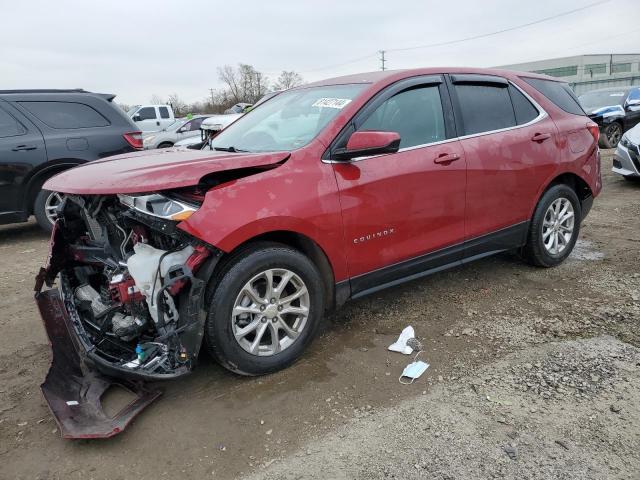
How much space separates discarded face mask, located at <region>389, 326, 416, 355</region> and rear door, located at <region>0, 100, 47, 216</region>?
5323mm

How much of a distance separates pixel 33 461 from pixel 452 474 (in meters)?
1.97

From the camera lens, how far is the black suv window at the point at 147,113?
69.5 ft

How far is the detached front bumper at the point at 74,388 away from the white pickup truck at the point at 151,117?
64.0 feet

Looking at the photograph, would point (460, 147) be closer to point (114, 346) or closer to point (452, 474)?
point (452, 474)

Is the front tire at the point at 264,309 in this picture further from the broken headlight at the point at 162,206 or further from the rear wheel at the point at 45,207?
the rear wheel at the point at 45,207

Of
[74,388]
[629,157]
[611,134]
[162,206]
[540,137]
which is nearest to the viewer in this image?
[162,206]

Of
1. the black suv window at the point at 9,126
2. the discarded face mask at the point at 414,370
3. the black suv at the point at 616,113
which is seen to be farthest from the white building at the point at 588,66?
the discarded face mask at the point at 414,370

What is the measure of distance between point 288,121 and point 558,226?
270 centimetres

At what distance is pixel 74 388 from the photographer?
8.94 ft

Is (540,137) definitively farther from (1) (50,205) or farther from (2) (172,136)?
(2) (172,136)

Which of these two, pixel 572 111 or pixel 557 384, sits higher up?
pixel 572 111

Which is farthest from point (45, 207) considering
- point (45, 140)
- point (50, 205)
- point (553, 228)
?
point (553, 228)

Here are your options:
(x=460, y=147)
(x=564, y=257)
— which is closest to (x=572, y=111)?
(x=564, y=257)

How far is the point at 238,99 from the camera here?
65.3 meters
